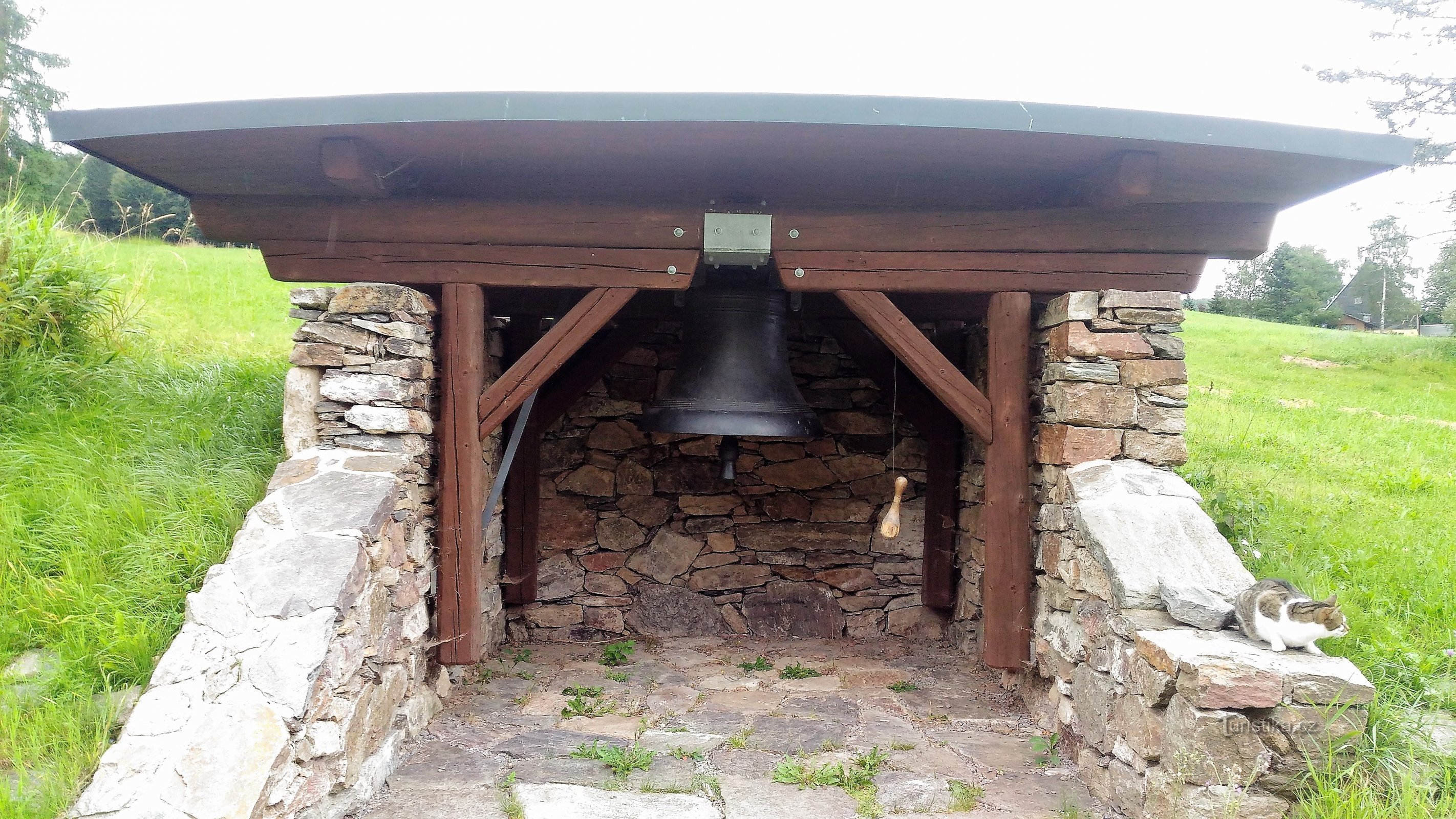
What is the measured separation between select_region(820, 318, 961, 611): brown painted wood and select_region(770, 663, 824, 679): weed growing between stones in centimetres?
103

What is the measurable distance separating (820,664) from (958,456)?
1473 mm

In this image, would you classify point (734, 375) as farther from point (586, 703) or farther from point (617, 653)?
point (617, 653)

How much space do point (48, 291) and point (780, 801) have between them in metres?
4.54

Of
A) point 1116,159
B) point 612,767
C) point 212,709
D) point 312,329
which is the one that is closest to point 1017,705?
point 612,767

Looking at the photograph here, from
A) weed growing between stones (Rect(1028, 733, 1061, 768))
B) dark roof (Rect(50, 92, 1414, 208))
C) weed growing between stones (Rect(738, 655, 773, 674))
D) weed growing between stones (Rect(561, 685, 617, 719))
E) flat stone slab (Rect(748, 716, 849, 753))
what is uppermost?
dark roof (Rect(50, 92, 1414, 208))

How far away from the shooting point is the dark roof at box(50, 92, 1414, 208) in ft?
8.77

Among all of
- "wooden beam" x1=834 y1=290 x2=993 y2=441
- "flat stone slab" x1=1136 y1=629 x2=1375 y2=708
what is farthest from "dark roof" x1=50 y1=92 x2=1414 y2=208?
"flat stone slab" x1=1136 y1=629 x2=1375 y2=708

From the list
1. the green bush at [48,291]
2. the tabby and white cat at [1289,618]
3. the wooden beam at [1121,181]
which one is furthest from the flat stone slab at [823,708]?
the green bush at [48,291]

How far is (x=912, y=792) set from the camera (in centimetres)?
298

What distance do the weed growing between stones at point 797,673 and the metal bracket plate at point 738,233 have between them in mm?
2331

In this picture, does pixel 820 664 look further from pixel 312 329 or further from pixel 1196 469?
pixel 312 329

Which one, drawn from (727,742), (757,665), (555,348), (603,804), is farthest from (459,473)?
(757,665)

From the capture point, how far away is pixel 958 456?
16.6 feet

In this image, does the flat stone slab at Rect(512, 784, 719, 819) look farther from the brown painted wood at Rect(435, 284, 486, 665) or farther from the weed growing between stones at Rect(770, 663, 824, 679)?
the weed growing between stones at Rect(770, 663, 824, 679)
